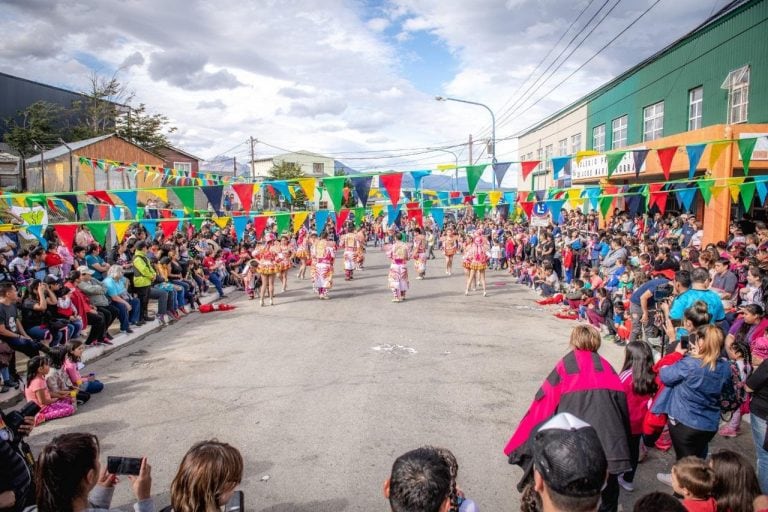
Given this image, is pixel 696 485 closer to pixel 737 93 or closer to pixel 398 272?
pixel 398 272

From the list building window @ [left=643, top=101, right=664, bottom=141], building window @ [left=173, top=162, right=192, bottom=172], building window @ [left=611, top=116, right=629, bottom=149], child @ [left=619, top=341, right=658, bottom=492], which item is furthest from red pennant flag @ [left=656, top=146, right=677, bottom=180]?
building window @ [left=173, top=162, right=192, bottom=172]

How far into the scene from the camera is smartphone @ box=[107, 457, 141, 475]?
271 cm

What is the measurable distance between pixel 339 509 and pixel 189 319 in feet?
29.1

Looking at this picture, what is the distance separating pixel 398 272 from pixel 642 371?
9.76 metres

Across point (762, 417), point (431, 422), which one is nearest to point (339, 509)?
point (431, 422)

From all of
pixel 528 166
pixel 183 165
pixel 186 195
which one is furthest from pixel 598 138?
pixel 183 165

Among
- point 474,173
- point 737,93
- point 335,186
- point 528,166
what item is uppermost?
point 737,93

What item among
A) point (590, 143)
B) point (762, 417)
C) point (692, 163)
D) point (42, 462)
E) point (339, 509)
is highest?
point (590, 143)

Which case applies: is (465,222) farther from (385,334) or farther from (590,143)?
(385,334)

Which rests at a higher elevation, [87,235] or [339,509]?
[87,235]

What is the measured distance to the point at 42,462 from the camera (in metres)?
2.63

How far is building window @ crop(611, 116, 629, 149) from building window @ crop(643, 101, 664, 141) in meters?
1.60

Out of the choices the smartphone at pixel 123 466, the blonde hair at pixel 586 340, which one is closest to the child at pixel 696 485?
the blonde hair at pixel 586 340

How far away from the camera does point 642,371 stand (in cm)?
409
